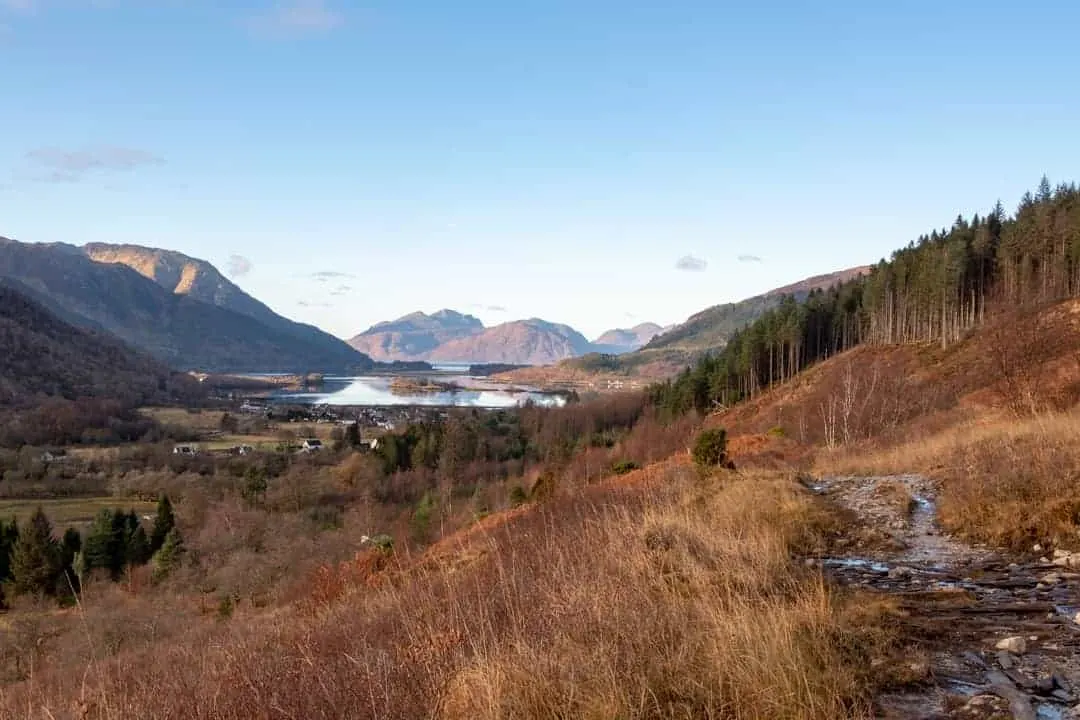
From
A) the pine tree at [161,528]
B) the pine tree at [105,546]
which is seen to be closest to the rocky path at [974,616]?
the pine tree at [105,546]

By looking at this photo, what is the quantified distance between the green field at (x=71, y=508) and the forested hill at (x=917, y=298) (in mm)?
64038

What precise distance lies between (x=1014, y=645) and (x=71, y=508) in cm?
9482

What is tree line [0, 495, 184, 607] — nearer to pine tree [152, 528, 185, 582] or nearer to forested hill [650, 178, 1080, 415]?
pine tree [152, 528, 185, 582]

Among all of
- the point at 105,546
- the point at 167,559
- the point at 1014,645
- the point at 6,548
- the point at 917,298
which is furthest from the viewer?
the point at 917,298

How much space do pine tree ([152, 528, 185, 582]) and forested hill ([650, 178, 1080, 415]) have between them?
1968 inches

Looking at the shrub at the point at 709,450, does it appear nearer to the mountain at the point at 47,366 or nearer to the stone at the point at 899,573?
the stone at the point at 899,573

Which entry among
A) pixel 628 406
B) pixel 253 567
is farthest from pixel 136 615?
pixel 628 406

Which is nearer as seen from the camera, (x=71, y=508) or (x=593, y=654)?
(x=593, y=654)

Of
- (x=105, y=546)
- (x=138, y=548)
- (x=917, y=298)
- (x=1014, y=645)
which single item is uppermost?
(x=917, y=298)

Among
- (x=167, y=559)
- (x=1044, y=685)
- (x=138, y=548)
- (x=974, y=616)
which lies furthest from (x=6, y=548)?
(x=1044, y=685)

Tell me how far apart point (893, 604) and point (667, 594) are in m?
1.65

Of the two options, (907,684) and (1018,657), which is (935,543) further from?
(907,684)

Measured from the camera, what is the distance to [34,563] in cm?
5038

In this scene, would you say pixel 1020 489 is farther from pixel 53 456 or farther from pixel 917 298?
pixel 53 456
